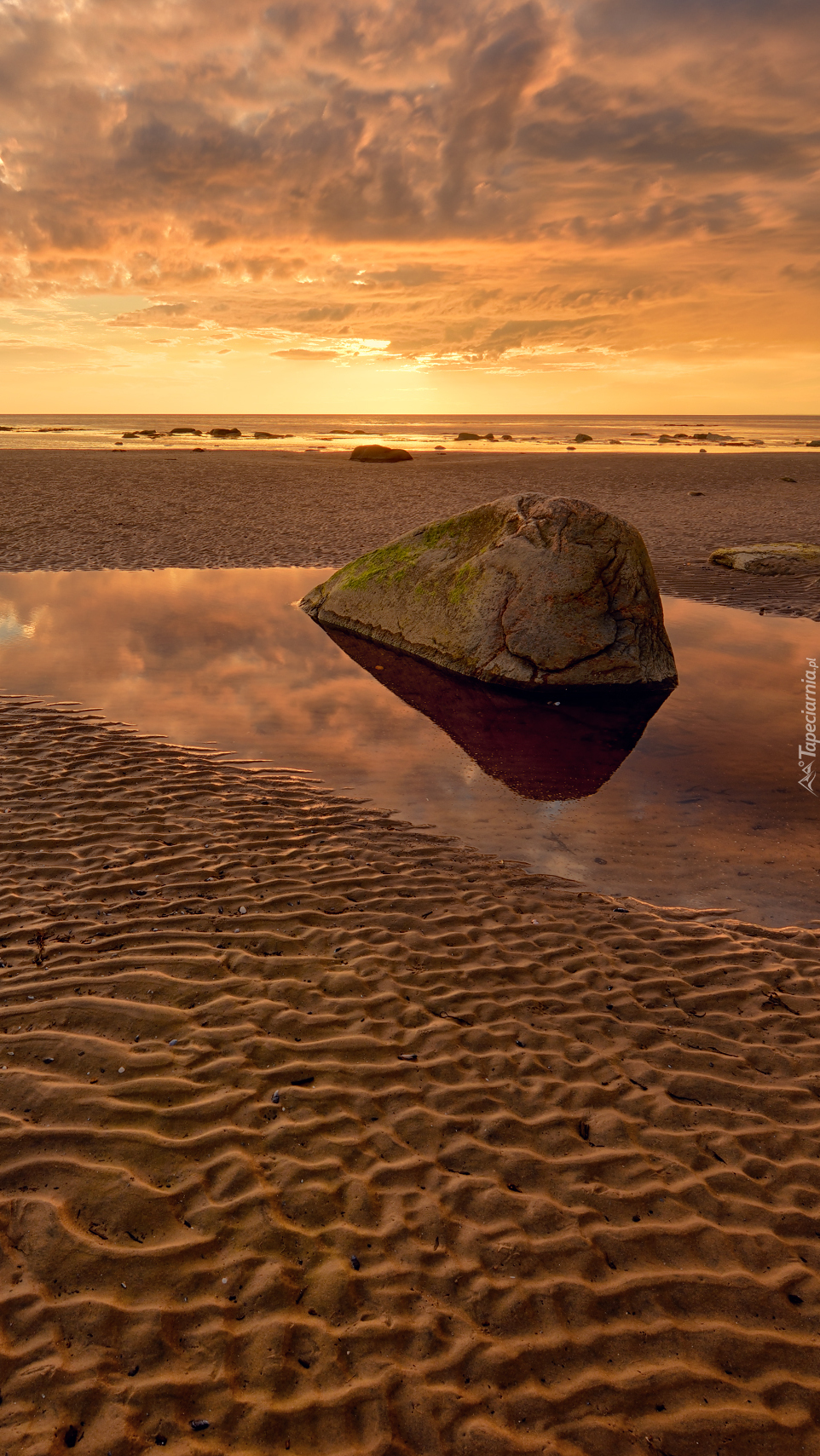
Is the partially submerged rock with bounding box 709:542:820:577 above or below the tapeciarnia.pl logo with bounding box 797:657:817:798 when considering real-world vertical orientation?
above

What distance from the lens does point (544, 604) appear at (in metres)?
10.4

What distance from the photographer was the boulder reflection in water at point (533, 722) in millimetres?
7926

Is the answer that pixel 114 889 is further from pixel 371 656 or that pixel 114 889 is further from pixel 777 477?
pixel 777 477

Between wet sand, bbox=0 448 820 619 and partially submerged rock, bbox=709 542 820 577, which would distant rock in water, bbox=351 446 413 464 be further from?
partially submerged rock, bbox=709 542 820 577

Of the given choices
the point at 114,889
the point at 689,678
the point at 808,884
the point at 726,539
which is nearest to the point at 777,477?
the point at 726,539

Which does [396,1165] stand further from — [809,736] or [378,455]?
[378,455]

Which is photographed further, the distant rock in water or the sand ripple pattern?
the distant rock in water

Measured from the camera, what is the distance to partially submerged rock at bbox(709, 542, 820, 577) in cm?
1666

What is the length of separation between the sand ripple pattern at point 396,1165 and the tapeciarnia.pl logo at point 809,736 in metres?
2.92

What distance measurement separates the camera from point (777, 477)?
38062mm

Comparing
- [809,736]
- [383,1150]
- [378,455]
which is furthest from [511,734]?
[378,455]

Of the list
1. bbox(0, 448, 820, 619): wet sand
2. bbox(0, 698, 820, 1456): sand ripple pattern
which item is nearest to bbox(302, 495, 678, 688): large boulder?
bbox(0, 698, 820, 1456): sand ripple pattern

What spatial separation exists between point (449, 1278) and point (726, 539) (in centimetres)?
2144

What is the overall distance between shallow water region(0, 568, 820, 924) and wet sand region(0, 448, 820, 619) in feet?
13.7
